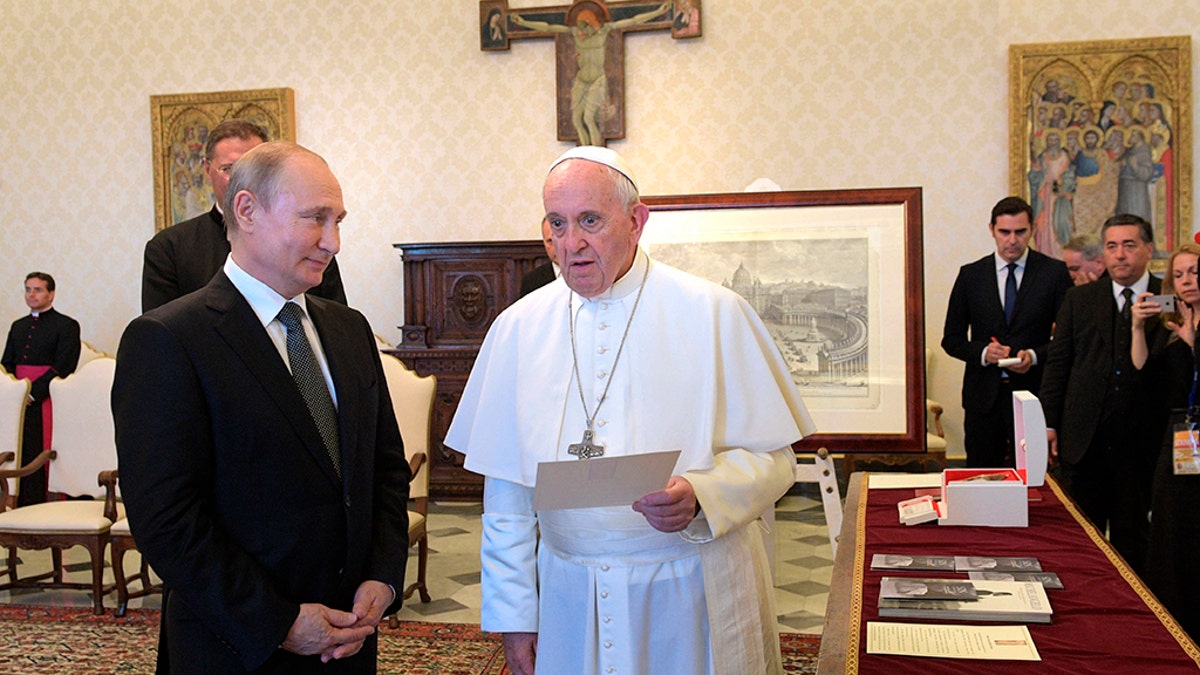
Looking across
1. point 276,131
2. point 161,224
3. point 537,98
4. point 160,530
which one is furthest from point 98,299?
point 160,530

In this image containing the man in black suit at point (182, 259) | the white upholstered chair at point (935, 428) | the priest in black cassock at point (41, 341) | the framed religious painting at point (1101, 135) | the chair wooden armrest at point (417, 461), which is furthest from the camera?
the priest in black cassock at point (41, 341)

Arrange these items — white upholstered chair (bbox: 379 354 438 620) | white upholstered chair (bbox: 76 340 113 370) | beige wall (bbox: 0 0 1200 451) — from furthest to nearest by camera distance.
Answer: white upholstered chair (bbox: 76 340 113 370), beige wall (bbox: 0 0 1200 451), white upholstered chair (bbox: 379 354 438 620)

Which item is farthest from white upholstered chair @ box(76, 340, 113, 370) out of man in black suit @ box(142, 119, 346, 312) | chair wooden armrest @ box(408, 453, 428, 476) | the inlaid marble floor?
man in black suit @ box(142, 119, 346, 312)

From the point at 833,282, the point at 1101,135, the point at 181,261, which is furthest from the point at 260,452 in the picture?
the point at 1101,135

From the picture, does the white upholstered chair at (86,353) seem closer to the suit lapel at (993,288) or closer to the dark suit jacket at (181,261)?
the dark suit jacket at (181,261)

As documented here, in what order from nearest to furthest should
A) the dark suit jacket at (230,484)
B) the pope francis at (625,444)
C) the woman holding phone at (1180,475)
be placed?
1. the dark suit jacket at (230,484)
2. the pope francis at (625,444)
3. the woman holding phone at (1180,475)

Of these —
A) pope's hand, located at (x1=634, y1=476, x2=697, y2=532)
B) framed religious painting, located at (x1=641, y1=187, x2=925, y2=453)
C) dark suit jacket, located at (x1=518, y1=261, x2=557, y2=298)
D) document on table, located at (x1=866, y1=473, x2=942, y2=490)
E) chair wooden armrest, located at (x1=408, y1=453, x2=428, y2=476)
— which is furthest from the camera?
dark suit jacket, located at (x1=518, y1=261, x2=557, y2=298)

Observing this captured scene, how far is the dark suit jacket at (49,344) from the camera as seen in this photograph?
30.2 ft

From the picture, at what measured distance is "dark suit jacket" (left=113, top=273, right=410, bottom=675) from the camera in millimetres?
2012

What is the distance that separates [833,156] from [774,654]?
6946 mm

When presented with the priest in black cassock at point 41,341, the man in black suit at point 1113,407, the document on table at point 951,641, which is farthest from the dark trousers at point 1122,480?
the priest in black cassock at point 41,341

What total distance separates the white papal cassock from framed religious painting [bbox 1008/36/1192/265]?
267 inches

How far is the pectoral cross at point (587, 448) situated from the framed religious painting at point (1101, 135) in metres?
7.09

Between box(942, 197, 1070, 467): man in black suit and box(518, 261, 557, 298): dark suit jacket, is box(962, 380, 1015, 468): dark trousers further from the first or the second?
box(518, 261, 557, 298): dark suit jacket
